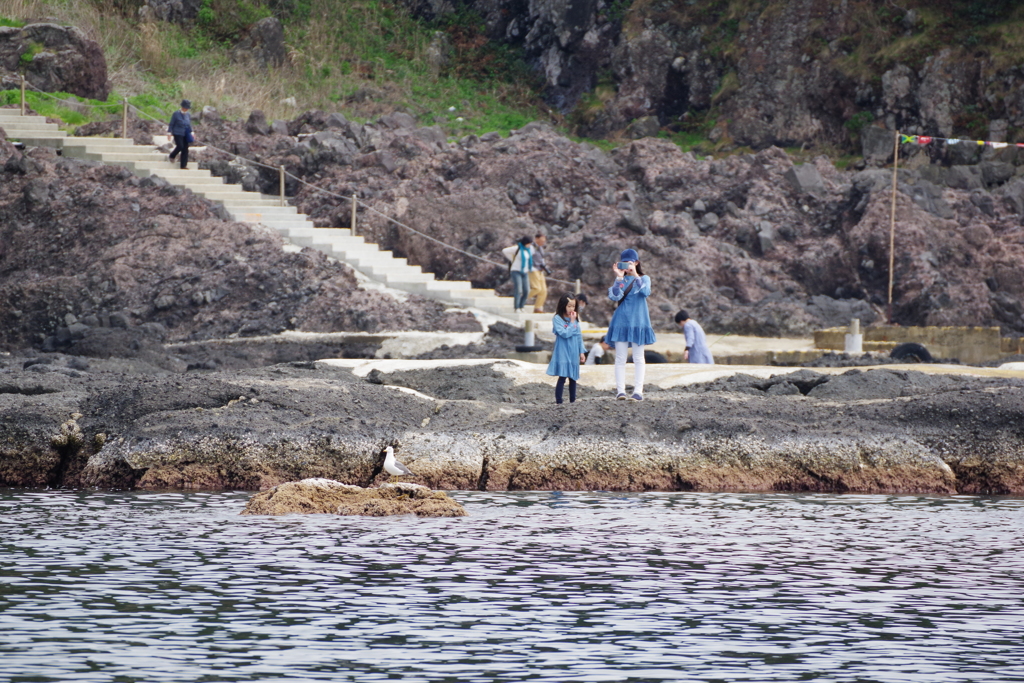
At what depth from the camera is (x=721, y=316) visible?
2689 cm

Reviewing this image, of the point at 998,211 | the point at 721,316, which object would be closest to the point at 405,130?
the point at 721,316

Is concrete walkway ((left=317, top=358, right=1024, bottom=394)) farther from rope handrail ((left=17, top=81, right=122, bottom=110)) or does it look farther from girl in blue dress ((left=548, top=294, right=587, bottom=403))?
rope handrail ((left=17, top=81, right=122, bottom=110))

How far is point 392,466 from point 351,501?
0.89 meters

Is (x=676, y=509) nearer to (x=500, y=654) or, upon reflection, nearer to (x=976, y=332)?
(x=500, y=654)

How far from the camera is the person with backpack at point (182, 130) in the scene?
2794 centimetres

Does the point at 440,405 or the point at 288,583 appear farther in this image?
the point at 440,405

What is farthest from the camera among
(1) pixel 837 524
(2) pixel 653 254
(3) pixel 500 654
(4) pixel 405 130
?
(4) pixel 405 130

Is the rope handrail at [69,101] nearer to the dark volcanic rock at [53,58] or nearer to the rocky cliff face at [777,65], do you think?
the dark volcanic rock at [53,58]

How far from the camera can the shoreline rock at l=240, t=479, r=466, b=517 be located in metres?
10.4

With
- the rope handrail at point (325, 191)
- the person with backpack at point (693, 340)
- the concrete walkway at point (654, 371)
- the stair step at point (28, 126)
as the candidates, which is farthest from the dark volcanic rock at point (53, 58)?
the person with backpack at point (693, 340)

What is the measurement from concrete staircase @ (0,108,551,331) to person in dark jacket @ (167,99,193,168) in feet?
1.56

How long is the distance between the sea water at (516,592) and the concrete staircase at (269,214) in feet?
48.4

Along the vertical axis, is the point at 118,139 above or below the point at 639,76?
below

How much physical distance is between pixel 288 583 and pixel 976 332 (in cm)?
1811
